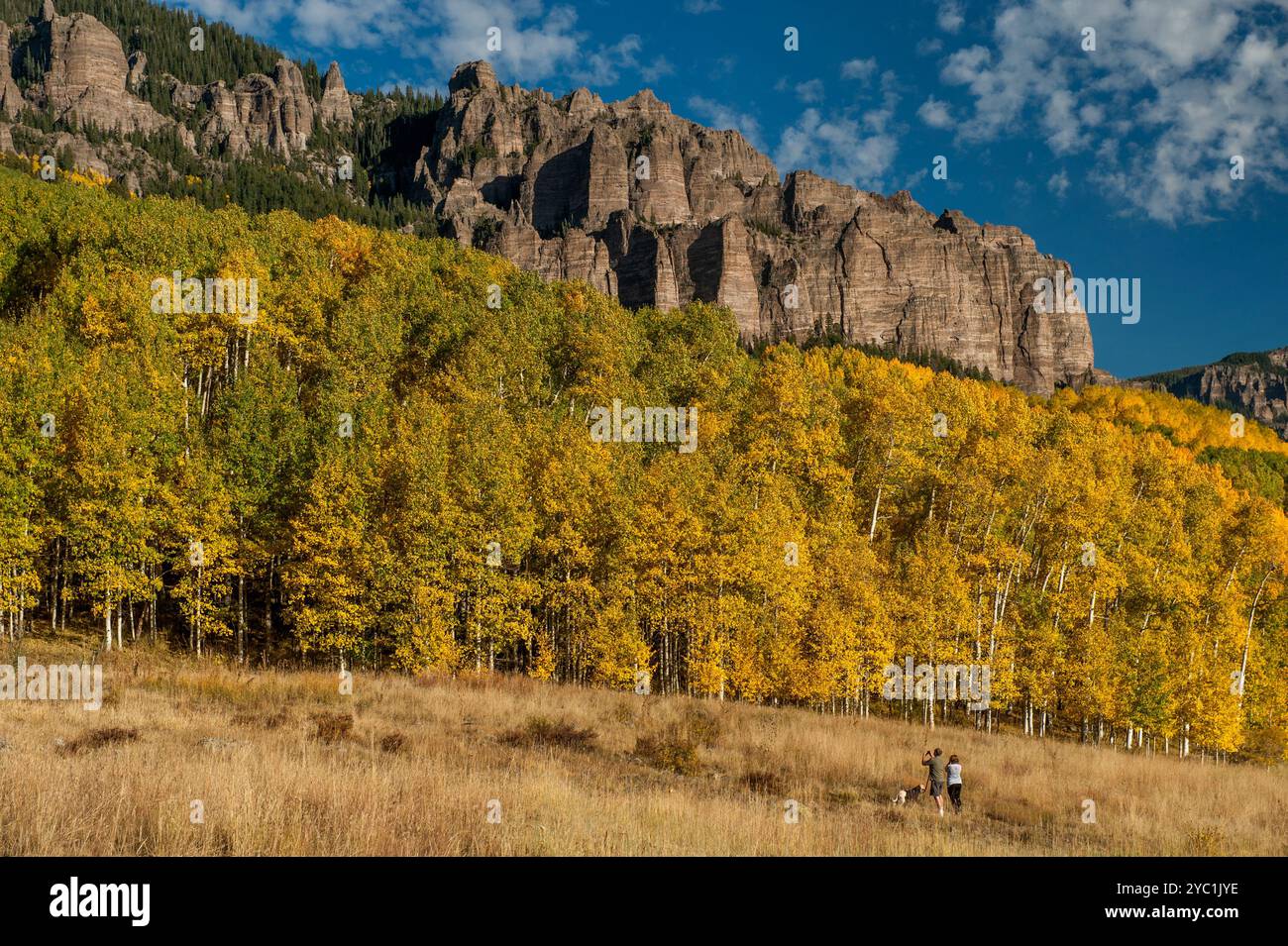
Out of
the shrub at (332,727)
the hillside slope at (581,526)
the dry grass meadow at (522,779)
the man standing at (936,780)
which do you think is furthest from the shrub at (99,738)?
the man standing at (936,780)

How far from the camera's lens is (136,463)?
3822cm

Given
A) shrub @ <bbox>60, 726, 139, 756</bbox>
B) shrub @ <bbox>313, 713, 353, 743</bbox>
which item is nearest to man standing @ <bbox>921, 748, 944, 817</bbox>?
shrub @ <bbox>313, 713, 353, 743</bbox>

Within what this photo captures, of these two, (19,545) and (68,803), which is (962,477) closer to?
(68,803)

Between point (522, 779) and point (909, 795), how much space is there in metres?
11.9

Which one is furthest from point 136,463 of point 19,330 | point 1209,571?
point 1209,571

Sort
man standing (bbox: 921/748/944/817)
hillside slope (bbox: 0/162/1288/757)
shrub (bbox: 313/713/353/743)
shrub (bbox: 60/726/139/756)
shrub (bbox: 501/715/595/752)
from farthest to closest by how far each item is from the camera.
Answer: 1. hillside slope (bbox: 0/162/1288/757)
2. shrub (bbox: 501/715/595/752)
3. man standing (bbox: 921/748/944/817)
4. shrub (bbox: 313/713/353/743)
5. shrub (bbox: 60/726/139/756)

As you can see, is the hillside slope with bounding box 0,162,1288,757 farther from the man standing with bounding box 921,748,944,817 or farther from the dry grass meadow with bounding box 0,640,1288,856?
the man standing with bounding box 921,748,944,817

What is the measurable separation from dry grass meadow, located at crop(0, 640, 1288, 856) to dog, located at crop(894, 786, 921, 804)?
1.74 ft

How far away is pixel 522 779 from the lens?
1540 cm

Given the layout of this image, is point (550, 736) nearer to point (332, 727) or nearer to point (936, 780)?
point (332, 727)

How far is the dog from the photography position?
2092 cm
